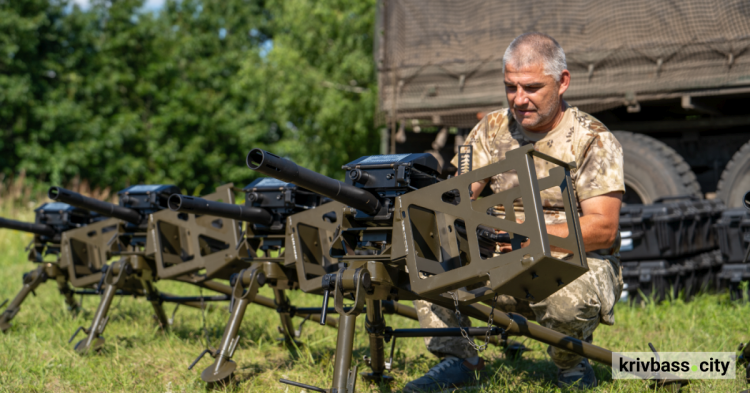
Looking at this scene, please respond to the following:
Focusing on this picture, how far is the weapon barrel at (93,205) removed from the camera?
4477 millimetres

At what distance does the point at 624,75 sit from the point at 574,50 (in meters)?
0.52

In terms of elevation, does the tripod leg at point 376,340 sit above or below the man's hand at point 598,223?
below

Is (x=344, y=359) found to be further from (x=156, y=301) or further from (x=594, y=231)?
(x=156, y=301)

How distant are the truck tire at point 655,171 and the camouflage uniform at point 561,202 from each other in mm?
3114

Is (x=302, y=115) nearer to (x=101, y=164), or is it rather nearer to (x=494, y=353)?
(x=101, y=164)

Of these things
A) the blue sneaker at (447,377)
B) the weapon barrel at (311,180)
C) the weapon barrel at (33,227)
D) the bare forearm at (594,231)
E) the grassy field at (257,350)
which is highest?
the weapon barrel at (311,180)

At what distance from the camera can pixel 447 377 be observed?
3.71 m

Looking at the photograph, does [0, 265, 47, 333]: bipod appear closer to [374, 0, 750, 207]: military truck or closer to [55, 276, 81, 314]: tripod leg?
[55, 276, 81, 314]: tripod leg

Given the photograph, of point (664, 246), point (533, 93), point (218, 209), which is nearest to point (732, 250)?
point (664, 246)

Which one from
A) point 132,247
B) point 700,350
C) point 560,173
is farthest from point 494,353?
point 132,247

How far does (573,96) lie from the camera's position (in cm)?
666

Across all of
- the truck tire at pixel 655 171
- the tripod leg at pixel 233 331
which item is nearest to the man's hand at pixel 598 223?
the tripod leg at pixel 233 331

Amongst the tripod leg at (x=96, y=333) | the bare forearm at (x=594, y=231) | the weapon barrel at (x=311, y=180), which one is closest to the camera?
the weapon barrel at (x=311, y=180)

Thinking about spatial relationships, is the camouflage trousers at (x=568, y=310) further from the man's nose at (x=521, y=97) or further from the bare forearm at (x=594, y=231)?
the man's nose at (x=521, y=97)
